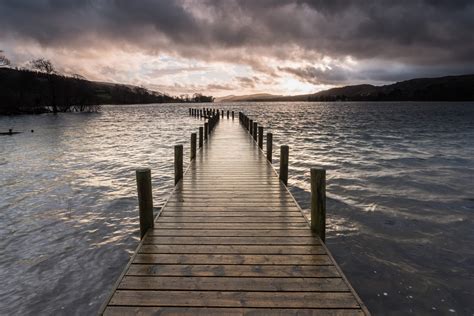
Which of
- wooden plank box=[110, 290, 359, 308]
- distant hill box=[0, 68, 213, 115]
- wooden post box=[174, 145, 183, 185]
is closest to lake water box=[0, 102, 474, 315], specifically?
wooden post box=[174, 145, 183, 185]

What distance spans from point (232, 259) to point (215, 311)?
1175 mm

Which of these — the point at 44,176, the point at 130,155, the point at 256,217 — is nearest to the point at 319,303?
the point at 256,217

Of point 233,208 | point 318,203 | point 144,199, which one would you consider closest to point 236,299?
point 318,203

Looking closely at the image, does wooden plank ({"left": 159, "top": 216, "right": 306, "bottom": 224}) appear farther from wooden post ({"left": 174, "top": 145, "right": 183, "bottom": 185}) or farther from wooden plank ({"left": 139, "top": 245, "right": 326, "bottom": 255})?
wooden post ({"left": 174, "top": 145, "right": 183, "bottom": 185})

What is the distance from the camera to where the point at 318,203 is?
561 centimetres

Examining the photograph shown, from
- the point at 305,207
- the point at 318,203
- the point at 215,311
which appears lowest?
the point at 305,207

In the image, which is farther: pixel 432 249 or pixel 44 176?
pixel 44 176

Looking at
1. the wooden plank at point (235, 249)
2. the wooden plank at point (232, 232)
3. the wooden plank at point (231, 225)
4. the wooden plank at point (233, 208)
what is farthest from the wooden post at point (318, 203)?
the wooden plank at point (233, 208)

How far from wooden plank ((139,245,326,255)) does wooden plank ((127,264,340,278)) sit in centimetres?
42

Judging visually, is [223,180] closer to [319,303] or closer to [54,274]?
[54,274]

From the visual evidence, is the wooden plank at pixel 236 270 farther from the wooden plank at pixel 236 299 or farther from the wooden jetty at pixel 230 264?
the wooden plank at pixel 236 299

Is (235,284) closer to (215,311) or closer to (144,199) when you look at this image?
(215,311)

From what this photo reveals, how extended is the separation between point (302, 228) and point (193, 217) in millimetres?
2185

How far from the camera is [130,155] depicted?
21328 mm
